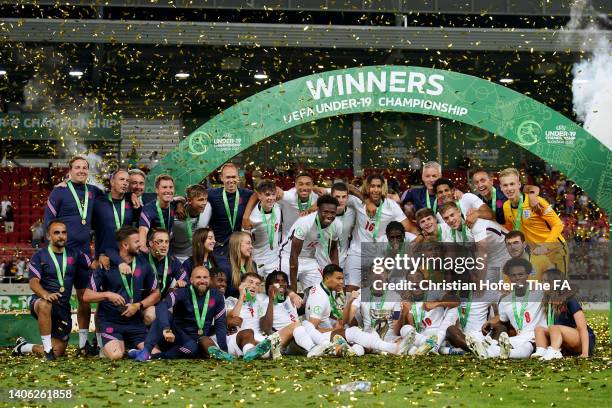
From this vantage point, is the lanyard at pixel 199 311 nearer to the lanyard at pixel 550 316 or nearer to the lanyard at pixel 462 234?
the lanyard at pixel 462 234

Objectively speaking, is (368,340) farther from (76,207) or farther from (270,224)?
(76,207)

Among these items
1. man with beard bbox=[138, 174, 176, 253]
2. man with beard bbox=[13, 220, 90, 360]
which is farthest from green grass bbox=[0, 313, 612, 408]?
man with beard bbox=[138, 174, 176, 253]

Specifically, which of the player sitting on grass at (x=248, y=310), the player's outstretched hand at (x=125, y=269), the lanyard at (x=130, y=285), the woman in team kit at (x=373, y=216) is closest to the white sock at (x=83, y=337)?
the lanyard at (x=130, y=285)

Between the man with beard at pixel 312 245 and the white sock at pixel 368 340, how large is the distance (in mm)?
872

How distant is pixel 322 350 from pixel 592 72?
2185 cm

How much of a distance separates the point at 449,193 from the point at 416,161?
53.8 ft

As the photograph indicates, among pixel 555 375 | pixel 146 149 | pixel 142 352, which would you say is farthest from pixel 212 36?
pixel 555 375

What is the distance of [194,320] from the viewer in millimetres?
9930

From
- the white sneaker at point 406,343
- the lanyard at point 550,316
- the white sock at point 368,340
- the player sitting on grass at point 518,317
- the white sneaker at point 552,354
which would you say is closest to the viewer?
the white sneaker at point 552,354

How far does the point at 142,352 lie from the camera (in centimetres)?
966

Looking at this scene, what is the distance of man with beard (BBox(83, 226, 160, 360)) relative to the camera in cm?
1013

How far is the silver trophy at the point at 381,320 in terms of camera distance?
1037cm

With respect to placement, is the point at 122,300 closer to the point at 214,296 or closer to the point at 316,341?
the point at 214,296

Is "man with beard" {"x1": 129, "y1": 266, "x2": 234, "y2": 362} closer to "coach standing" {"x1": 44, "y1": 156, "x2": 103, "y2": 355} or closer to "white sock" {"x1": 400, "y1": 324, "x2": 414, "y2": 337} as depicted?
"coach standing" {"x1": 44, "y1": 156, "x2": 103, "y2": 355}
